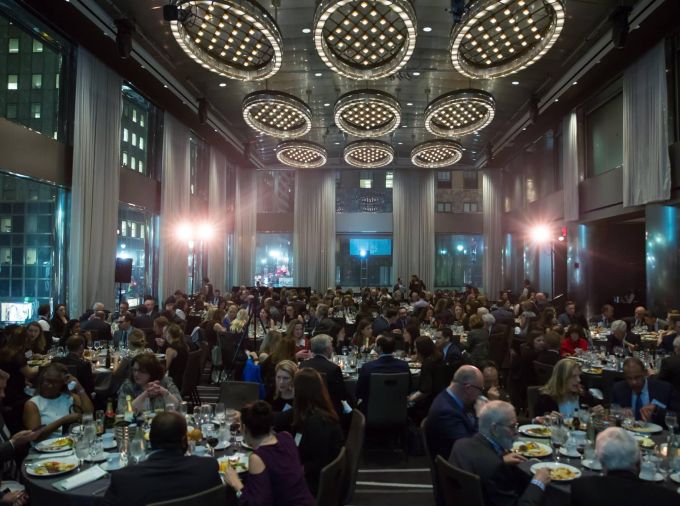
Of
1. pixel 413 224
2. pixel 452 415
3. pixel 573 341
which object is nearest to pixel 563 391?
pixel 452 415

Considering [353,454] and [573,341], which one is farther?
[573,341]

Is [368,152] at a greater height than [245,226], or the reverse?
[368,152]

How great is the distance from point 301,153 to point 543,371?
1107cm

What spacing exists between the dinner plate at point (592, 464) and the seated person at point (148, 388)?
2904 millimetres

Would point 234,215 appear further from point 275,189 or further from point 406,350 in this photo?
point 406,350

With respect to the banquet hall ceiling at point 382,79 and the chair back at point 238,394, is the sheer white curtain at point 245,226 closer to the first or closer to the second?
the banquet hall ceiling at point 382,79

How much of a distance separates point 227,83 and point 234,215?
9.01 metres

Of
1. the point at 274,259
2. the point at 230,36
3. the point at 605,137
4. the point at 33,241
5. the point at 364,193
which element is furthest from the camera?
the point at 274,259

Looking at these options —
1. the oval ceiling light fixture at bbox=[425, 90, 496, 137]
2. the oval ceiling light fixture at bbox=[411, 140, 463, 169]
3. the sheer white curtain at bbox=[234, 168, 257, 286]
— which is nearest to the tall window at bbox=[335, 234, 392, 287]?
the sheer white curtain at bbox=[234, 168, 257, 286]

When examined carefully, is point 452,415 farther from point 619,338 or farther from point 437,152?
point 437,152

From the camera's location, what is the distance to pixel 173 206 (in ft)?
49.1

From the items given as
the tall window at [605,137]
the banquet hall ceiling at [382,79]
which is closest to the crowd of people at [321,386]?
the tall window at [605,137]

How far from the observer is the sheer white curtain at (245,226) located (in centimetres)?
2211

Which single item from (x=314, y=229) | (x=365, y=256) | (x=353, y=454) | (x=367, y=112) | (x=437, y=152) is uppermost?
(x=437, y=152)
